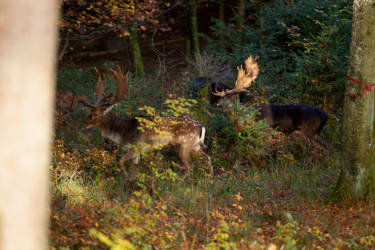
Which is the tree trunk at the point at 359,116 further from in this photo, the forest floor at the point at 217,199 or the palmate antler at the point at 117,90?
the palmate antler at the point at 117,90

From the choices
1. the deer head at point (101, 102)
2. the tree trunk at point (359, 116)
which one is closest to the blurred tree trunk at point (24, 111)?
the tree trunk at point (359, 116)

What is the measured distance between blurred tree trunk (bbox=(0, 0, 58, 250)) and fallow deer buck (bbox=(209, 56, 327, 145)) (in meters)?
5.98

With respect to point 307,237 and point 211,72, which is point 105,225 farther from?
point 211,72

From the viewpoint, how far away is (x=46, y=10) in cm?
284

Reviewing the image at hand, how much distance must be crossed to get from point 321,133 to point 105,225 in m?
6.19

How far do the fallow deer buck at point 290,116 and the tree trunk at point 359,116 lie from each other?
3229 mm

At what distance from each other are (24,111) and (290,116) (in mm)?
6773

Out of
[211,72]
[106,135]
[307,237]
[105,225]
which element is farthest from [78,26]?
[307,237]

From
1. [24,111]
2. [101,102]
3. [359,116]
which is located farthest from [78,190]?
[359,116]

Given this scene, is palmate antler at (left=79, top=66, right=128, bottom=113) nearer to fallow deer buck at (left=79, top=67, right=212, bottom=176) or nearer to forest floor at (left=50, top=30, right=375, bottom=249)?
fallow deer buck at (left=79, top=67, right=212, bottom=176)

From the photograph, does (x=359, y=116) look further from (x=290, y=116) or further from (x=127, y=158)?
(x=127, y=158)

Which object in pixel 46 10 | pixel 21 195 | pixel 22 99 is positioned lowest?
pixel 21 195

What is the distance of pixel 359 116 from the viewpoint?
533cm

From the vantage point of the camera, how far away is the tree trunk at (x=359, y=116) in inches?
205
